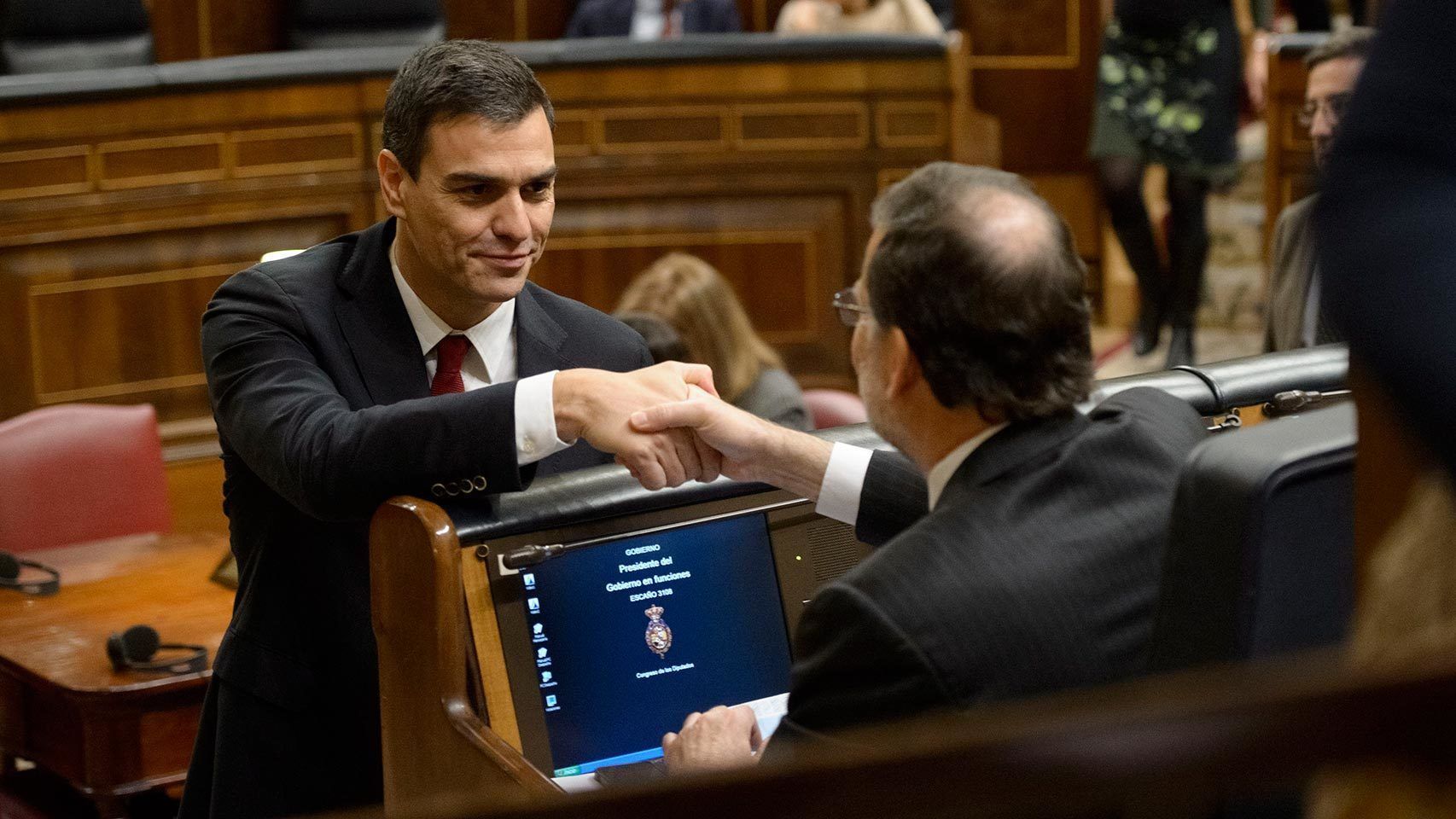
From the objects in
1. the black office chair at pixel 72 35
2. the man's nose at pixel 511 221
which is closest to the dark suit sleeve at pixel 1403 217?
the man's nose at pixel 511 221

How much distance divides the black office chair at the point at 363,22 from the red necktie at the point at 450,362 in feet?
17.8

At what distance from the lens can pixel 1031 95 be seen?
7699 millimetres

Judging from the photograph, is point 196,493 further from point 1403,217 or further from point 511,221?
point 1403,217

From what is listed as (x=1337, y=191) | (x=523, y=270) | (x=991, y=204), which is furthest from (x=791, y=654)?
(x=1337, y=191)

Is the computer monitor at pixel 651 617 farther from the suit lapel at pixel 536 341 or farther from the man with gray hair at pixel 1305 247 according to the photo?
the man with gray hair at pixel 1305 247

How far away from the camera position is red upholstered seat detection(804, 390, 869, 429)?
3.66 metres

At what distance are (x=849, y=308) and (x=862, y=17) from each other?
17.0 ft

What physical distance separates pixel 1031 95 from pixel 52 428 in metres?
5.27

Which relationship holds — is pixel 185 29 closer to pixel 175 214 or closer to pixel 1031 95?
pixel 175 214

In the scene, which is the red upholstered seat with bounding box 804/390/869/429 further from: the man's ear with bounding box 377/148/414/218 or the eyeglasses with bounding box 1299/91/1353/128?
the man's ear with bounding box 377/148/414/218

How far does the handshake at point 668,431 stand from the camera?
1.70m

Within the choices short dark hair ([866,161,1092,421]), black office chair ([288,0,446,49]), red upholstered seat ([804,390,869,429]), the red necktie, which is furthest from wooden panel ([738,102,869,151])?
short dark hair ([866,161,1092,421])

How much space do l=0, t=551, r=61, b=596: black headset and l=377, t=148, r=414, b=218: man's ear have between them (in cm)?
161

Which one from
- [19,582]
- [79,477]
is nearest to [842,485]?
[19,582]
